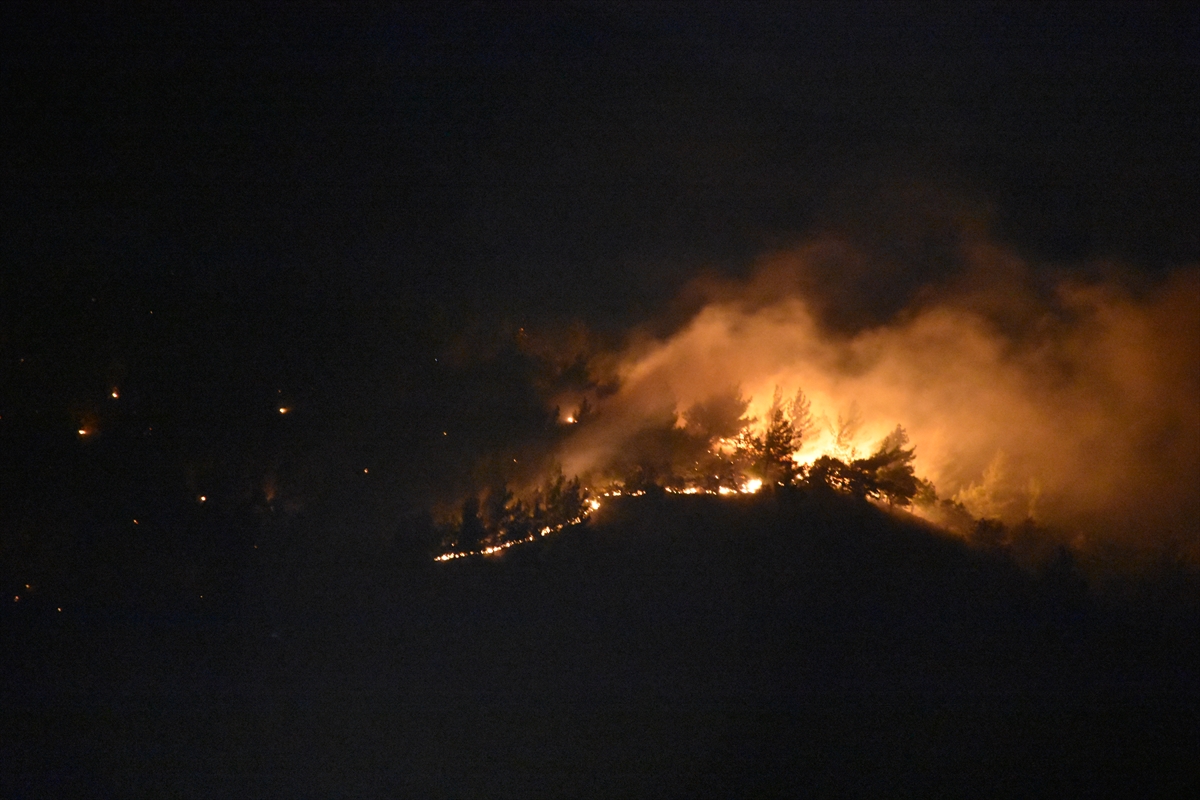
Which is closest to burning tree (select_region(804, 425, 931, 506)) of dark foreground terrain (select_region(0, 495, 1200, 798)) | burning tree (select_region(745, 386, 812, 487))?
burning tree (select_region(745, 386, 812, 487))

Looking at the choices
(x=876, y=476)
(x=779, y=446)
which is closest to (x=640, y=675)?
(x=779, y=446)

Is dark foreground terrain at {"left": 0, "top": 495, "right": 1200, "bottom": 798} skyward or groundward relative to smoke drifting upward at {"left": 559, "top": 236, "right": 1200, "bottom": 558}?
groundward

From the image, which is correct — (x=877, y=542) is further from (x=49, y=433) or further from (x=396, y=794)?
(x=49, y=433)

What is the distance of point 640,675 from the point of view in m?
5.57

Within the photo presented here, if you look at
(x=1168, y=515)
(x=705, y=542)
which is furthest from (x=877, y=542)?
(x=1168, y=515)

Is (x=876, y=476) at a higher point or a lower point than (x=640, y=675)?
higher

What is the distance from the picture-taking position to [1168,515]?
7164mm

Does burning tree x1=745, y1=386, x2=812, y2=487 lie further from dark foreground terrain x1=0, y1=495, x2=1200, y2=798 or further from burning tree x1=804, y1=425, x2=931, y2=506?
dark foreground terrain x1=0, y1=495, x2=1200, y2=798

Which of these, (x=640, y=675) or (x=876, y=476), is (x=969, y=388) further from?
(x=640, y=675)

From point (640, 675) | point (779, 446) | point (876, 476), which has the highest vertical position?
point (779, 446)

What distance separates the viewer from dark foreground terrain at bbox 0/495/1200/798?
16.9 ft

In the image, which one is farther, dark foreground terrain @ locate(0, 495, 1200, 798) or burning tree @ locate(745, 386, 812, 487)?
burning tree @ locate(745, 386, 812, 487)

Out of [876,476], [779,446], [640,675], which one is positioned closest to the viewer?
[640,675]

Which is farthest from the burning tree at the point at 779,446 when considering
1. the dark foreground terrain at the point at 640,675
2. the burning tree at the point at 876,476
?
the dark foreground terrain at the point at 640,675
